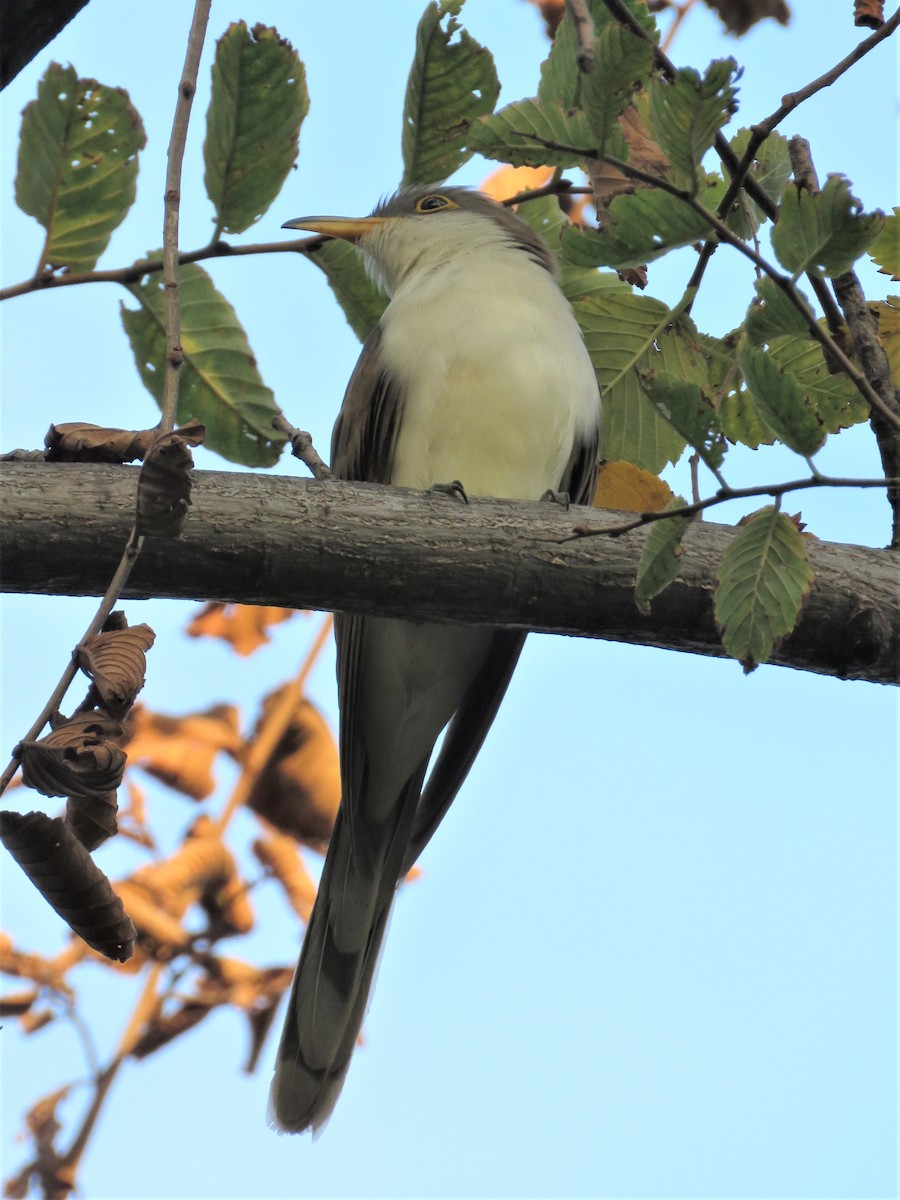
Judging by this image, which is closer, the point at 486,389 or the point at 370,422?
the point at 486,389

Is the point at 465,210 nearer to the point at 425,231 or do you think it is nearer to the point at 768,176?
the point at 425,231

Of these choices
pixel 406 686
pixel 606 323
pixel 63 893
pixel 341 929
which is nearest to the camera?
pixel 63 893

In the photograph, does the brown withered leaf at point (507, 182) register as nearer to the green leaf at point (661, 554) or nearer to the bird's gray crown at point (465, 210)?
the bird's gray crown at point (465, 210)

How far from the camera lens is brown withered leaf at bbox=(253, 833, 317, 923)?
481 cm

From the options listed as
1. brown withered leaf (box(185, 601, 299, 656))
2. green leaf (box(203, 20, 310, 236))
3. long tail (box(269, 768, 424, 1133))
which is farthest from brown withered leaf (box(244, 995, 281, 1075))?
green leaf (box(203, 20, 310, 236))

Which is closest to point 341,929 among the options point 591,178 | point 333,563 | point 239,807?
point 239,807

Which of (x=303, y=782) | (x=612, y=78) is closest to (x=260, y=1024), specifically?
(x=303, y=782)

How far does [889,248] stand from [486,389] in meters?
1.76

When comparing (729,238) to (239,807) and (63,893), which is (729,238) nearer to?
(63,893)

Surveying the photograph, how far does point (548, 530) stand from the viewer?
9.70ft

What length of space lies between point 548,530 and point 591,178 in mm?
759

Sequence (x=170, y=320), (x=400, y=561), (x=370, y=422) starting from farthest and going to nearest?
(x=370, y=422) < (x=400, y=561) < (x=170, y=320)

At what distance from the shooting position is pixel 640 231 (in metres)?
2.17

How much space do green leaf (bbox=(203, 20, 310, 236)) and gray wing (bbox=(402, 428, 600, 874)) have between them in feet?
5.80
